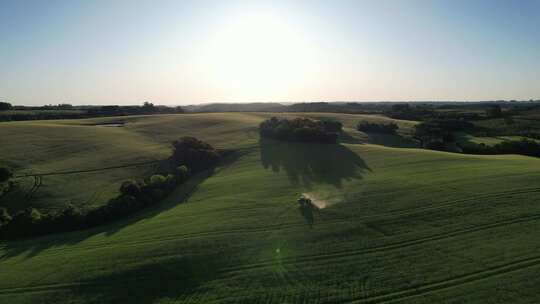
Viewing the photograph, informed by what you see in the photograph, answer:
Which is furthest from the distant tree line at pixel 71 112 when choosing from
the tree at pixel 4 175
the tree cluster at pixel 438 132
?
the tree cluster at pixel 438 132

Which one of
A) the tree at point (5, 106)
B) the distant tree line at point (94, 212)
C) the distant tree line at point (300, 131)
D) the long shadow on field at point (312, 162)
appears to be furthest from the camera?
the tree at point (5, 106)

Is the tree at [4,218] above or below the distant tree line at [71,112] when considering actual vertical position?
below

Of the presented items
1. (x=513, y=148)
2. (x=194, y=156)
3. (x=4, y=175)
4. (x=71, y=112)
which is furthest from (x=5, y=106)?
(x=513, y=148)

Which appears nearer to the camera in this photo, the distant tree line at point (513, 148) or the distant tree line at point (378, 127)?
the distant tree line at point (513, 148)

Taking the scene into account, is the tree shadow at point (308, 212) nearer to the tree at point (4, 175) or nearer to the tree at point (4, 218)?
the tree at point (4, 218)

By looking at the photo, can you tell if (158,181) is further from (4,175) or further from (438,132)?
(438,132)
